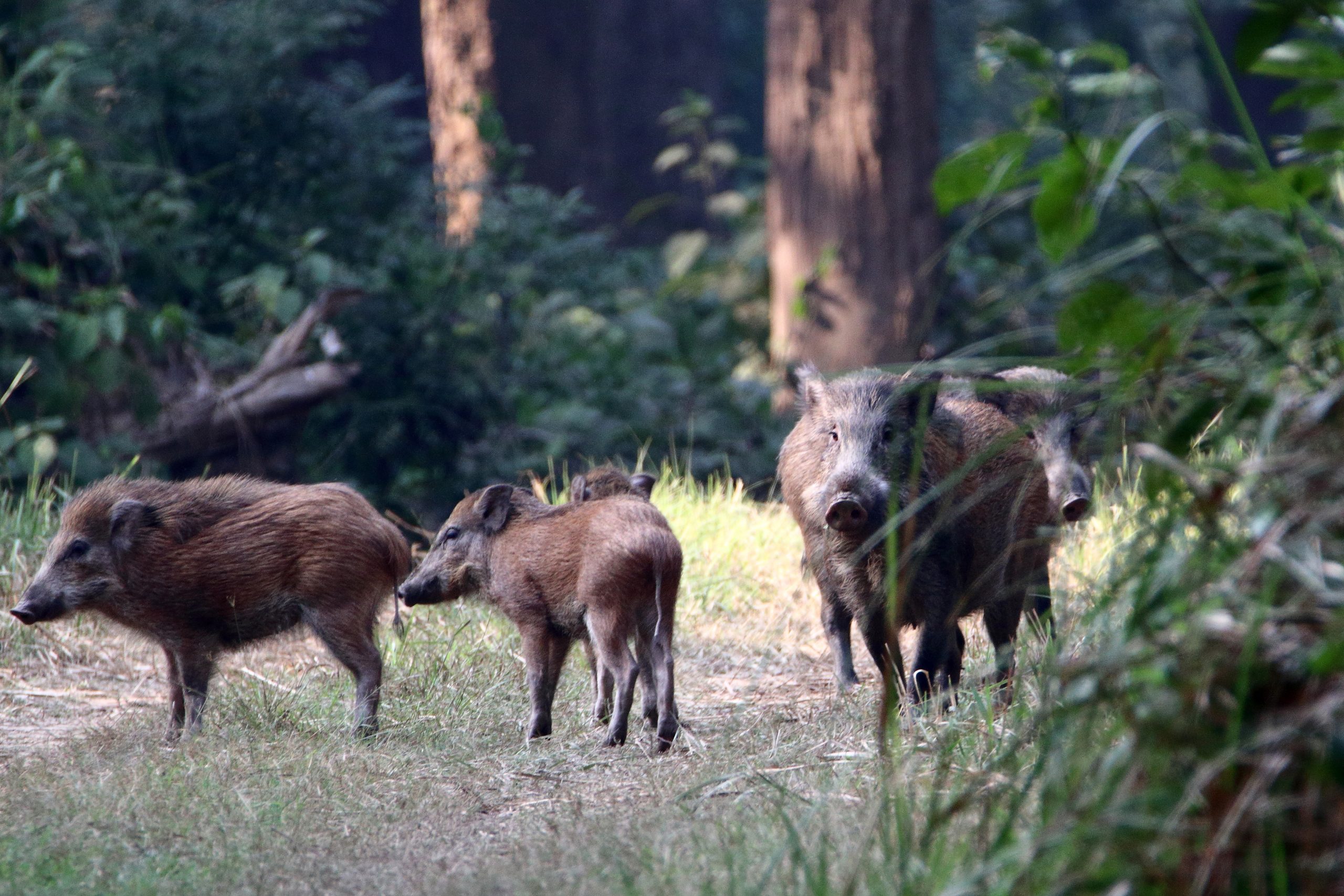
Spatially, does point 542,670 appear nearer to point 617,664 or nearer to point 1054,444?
point 617,664

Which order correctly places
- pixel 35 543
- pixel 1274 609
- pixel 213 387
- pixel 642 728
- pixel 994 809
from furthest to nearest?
pixel 213 387 → pixel 35 543 → pixel 642 728 → pixel 994 809 → pixel 1274 609

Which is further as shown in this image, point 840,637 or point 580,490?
point 840,637

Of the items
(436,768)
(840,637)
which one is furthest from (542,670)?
(840,637)

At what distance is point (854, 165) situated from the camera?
9.88m

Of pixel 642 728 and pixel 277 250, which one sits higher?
pixel 277 250

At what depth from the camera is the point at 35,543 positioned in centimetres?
648

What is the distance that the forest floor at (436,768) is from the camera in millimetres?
3119

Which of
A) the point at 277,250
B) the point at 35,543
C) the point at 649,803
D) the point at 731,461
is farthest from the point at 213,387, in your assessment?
the point at 649,803

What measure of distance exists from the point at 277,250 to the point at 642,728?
5.62 metres

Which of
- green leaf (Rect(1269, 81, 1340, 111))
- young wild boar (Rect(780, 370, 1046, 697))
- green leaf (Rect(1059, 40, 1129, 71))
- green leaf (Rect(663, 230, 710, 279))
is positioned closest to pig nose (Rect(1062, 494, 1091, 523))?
young wild boar (Rect(780, 370, 1046, 697))

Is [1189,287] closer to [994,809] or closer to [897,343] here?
[994,809]

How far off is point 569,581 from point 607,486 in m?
0.69

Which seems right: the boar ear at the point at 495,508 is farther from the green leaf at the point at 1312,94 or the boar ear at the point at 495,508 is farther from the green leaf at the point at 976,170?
the green leaf at the point at 1312,94

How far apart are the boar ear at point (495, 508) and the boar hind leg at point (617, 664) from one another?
0.72 m
